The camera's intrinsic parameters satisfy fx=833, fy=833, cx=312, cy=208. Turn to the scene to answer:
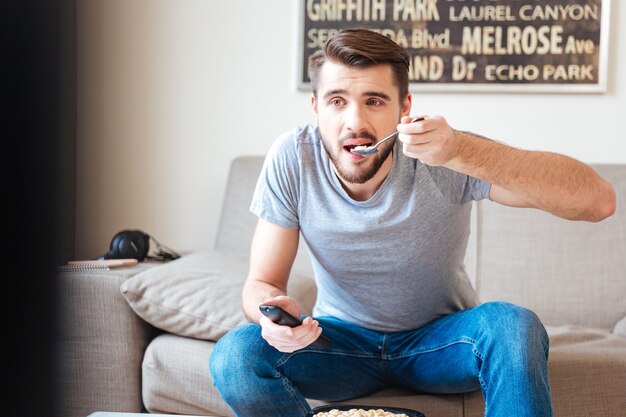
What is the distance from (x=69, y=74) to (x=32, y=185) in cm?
180

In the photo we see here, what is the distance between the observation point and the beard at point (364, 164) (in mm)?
1760

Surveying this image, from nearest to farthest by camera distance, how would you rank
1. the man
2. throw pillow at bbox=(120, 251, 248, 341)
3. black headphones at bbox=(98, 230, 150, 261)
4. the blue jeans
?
the blue jeans < the man < throw pillow at bbox=(120, 251, 248, 341) < black headphones at bbox=(98, 230, 150, 261)

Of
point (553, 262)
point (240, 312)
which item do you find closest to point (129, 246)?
point (240, 312)

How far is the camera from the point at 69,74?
9.50ft

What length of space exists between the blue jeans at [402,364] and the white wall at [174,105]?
1.33m

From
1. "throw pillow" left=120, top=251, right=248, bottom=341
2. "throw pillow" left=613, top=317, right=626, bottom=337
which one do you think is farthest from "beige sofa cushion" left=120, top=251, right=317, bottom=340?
"throw pillow" left=613, top=317, right=626, bottom=337

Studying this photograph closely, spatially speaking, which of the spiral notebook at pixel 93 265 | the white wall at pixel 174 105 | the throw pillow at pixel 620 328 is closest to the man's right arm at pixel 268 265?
the spiral notebook at pixel 93 265

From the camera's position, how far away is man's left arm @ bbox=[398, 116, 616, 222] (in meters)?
1.49

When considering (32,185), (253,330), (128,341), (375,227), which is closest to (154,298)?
(128,341)

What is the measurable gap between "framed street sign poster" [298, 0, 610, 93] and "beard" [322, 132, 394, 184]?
1.17 metres

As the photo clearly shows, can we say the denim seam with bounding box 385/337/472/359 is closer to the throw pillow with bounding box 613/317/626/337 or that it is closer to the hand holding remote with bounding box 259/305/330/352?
the hand holding remote with bounding box 259/305/330/352

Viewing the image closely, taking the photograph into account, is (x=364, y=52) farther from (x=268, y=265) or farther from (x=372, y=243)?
(x=268, y=265)

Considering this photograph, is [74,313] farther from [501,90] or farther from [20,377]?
[501,90]

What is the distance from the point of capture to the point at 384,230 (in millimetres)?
1781
